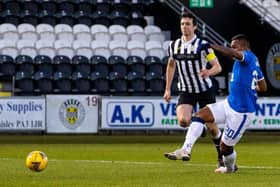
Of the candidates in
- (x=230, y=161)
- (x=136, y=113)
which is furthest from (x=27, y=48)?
(x=230, y=161)

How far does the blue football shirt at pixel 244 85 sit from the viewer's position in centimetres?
1234

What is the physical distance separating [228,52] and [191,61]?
1875 mm

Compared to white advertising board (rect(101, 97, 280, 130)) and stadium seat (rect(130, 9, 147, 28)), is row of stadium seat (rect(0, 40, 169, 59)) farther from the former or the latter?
white advertising board (rect(101, 97, 280, 130))

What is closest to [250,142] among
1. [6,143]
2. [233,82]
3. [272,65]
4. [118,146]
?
[118,146]

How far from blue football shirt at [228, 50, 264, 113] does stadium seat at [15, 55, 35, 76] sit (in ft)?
52.0

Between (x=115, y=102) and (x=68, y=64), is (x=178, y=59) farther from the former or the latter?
(x=68, y=64)

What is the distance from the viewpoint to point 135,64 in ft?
92.8

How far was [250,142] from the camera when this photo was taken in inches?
883

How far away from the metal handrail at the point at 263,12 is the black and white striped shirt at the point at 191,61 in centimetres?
1741

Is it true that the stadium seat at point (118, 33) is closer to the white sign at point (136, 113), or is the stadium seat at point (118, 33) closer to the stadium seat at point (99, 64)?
the stadium seat at point (99, 64)

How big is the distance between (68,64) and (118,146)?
8.02m

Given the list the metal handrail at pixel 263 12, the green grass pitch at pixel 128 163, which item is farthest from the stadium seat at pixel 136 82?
the metal handrail at pixel 263 12

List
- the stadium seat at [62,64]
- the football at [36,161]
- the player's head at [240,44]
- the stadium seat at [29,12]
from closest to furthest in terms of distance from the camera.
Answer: the football at [36,161]
the player's head at [240,44]
the stadium seat at [62,64]
the stadium seat at [29,12]

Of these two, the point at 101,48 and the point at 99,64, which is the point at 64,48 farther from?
the point at 99,64
